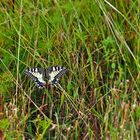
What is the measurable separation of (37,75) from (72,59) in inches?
8.9

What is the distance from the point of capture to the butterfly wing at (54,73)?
2391 mm

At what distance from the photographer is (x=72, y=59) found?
2549mm

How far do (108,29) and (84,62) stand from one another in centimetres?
19

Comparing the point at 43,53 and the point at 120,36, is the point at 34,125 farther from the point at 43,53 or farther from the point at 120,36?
the point at 120,36

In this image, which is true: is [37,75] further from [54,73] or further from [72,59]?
[72,59]

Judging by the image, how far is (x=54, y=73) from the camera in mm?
2398

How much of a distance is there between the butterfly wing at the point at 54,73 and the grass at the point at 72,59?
7cm

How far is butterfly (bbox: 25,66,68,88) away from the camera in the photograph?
2.38 meters

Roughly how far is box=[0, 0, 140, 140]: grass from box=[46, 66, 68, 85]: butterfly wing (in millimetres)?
69

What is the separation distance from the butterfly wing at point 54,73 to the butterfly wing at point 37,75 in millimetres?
28

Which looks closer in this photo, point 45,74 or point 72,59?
point 45,74

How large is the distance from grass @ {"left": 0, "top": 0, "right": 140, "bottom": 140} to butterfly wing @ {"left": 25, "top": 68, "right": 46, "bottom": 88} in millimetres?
67

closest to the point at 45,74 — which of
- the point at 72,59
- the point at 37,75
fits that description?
the point at 37,75

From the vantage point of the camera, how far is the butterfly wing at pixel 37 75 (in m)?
2.38
